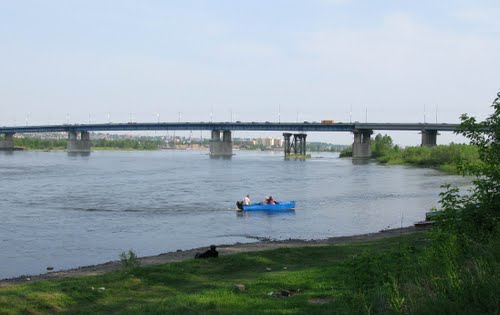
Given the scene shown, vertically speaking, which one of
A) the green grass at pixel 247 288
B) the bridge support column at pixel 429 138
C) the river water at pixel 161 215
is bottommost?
the river water at pixel 161 215

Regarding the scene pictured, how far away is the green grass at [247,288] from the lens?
10.4 metres

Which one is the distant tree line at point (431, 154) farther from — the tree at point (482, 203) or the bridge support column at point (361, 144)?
the tree at point (482, 203)

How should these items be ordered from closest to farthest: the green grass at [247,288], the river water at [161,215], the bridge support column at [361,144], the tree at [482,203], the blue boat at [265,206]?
the green grass at [247,288] < the tree at [482,203] < the river water at [161,215] < the blue boat at [265,206] < the bridge support column at [361,144]

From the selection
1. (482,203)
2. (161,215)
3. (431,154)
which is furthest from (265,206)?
(431,154)

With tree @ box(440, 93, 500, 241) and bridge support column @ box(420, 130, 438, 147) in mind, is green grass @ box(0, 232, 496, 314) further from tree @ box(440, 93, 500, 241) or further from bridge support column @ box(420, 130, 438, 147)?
bridge support column @ box(420, 130, 438, 147)

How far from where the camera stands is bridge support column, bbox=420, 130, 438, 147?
518ft

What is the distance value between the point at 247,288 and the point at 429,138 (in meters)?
153

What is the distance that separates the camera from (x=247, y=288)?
1584 cm

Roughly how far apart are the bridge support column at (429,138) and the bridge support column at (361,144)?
18575 millimetres

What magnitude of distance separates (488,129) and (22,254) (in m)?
24.0

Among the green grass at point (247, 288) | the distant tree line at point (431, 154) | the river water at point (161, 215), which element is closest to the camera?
the green grass at point (247, 288)

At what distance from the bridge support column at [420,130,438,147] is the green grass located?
143m

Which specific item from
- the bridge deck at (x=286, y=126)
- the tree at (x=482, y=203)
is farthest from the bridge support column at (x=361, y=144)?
the tree at (x=482, y=203)

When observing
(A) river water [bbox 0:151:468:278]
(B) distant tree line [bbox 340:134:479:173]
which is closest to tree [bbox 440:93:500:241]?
(A) river water [bbox 0:151:468:278]
